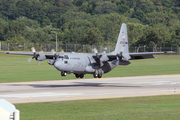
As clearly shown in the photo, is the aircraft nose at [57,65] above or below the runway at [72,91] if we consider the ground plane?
above

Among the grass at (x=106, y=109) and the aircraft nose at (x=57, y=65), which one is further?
the aircraft nose at (x=57, y=65)

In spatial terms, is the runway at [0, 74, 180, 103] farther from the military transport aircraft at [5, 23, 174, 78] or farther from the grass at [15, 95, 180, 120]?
the grass at [15, 95, 180, 120]

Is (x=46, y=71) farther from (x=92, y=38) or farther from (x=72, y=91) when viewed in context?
(x=92, y=38)

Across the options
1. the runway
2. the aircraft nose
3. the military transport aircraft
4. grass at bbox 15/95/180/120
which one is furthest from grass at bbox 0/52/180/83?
grass at bbox 15/95/180/120

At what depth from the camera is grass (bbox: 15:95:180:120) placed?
61.2ft

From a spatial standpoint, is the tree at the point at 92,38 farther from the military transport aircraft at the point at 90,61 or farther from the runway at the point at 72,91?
the runway at the point at 72,91

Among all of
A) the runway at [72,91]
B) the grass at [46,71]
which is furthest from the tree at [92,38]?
the runway at [72,91]

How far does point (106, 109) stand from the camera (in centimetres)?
2150

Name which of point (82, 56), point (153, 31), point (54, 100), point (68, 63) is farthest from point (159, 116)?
point (153, 31)

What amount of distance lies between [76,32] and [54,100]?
140587mm

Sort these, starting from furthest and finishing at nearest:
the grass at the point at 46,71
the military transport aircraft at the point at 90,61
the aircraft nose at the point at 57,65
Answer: the grass at the point at 46,71, the military transport aircraft at the point at 90,61, the aircraft nose at the point at 57,65

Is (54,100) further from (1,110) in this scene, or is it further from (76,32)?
(76,32)

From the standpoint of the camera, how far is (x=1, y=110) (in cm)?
844

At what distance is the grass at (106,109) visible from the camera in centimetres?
1864
